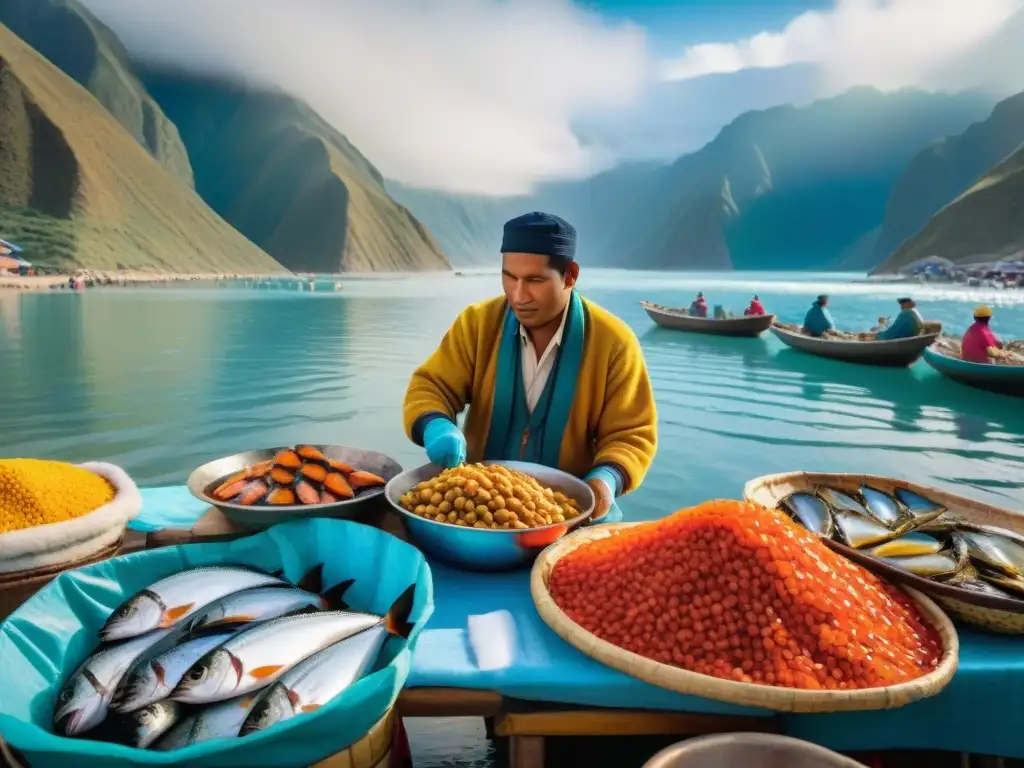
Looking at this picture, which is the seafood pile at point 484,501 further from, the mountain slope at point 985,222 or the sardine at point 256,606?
the mountain slope at point 985,222

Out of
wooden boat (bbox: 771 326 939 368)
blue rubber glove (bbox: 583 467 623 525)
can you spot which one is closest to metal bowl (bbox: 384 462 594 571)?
blue rubber glove (bbox: 583 467 623 525)

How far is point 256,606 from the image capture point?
1614 mm

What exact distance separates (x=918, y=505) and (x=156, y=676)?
8.55 ft

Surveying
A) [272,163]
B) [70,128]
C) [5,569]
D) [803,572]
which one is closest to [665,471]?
[803,572]

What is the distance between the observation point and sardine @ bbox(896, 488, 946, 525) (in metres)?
2.39

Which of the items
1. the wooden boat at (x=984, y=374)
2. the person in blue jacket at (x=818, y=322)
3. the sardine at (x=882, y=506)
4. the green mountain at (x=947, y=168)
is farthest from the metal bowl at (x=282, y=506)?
the green mountain at (x=947, y=168)

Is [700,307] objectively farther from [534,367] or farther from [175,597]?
[175,597]

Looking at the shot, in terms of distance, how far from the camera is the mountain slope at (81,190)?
3034 inches

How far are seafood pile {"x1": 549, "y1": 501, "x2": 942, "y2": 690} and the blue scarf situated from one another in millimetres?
1039

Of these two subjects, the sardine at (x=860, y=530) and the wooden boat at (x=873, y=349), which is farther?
the wooden boat at (x=873, y=349)

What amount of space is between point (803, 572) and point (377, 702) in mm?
1185

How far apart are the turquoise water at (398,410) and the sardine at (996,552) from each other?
2357mm

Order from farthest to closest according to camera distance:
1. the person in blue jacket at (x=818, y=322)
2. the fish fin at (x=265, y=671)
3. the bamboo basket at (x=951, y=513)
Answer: the person in blue jacket at (x=818, y=322)
the bamboo basket at (x=951, y=513)
the fish fin at (x=265, y=671)

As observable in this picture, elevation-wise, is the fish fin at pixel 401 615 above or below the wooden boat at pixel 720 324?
above
